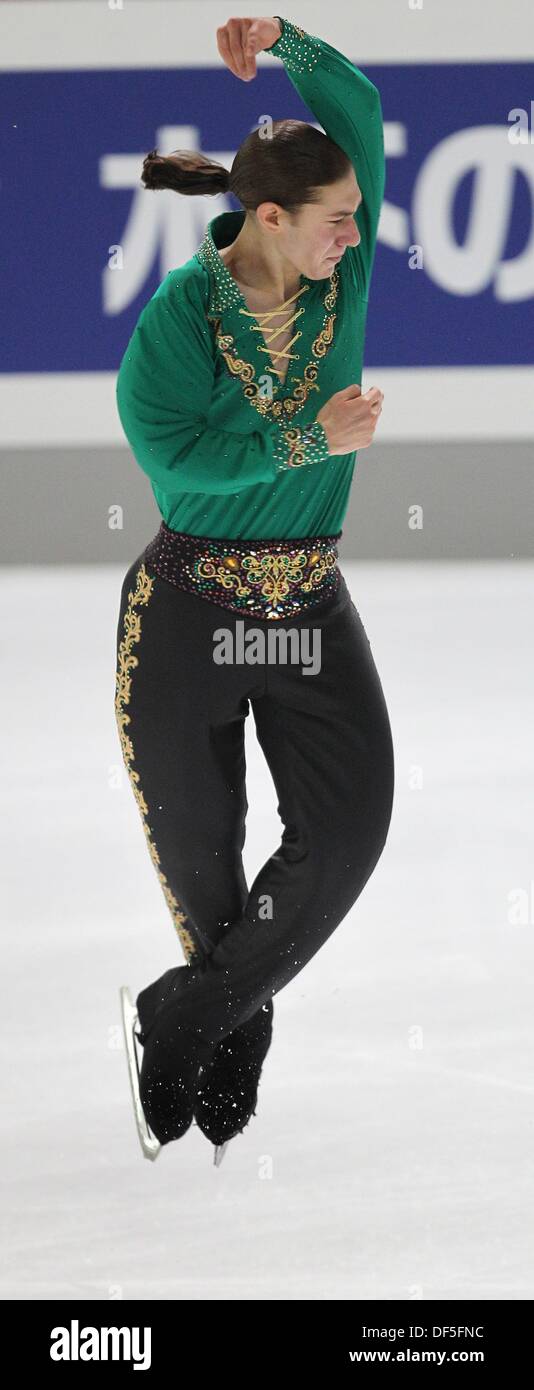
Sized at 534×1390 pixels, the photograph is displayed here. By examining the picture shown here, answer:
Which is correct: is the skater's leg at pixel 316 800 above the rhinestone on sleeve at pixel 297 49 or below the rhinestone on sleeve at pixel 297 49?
below

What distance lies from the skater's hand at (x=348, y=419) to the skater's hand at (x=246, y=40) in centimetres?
42

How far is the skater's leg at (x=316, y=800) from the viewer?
1958 mm

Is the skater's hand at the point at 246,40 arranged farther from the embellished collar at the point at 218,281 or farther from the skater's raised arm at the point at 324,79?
the embellished collar at the point at 218,281

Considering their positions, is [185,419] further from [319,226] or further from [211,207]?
[211,207]

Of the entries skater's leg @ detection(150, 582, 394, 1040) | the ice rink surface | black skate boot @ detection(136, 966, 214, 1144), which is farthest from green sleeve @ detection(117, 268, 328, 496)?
the ice rink surface

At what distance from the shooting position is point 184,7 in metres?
6.43

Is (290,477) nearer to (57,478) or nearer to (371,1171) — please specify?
(371,1171)

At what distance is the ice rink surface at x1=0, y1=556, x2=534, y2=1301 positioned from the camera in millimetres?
1969

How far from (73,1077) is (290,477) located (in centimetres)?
108

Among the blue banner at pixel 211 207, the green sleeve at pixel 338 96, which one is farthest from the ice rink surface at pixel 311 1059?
the blue banner at pixel 211 207

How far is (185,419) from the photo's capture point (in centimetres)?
180

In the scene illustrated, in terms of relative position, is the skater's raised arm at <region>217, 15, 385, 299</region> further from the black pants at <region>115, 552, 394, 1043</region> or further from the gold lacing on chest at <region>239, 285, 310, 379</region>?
the black pants at <region>115, 552, 394, 1043</region>

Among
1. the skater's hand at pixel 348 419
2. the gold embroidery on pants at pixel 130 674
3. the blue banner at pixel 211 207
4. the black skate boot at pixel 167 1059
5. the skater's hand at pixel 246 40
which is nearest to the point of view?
the skater's hand at pixel 348 419

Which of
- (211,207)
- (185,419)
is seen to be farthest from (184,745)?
(211,207)
